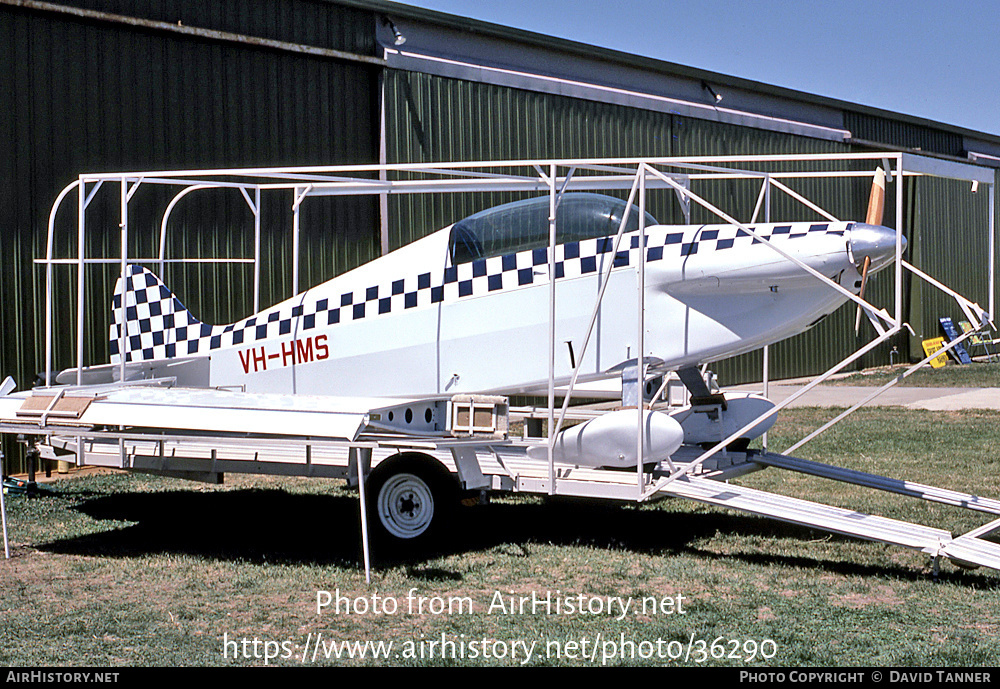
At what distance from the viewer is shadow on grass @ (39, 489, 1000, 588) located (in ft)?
25.5

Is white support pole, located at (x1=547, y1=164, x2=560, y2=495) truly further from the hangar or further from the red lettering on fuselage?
the hangar

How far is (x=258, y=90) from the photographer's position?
13.7 meters

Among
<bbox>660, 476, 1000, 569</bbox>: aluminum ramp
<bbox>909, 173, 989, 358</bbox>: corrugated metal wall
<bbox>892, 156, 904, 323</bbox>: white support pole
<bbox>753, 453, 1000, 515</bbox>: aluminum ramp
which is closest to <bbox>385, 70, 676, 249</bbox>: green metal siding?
<bbox>753, 453, 1000, 515</bbox>: aluminum ramp

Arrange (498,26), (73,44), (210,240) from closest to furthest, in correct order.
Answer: (73,44), (210,240), (498,26)

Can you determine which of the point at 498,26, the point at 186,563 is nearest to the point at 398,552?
the point at 186,563

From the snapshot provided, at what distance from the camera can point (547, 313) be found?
28.0ft

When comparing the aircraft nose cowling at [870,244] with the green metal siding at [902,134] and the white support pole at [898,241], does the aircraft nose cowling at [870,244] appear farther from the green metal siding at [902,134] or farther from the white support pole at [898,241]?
the green metal siding at [902,134]

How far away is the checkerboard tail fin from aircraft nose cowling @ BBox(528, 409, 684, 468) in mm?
4294

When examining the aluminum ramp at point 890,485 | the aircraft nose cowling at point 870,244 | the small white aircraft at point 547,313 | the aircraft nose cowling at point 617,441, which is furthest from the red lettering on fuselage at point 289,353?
the aircraft nose cowling at point 870,244

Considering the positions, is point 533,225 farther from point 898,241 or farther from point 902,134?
point 902,134

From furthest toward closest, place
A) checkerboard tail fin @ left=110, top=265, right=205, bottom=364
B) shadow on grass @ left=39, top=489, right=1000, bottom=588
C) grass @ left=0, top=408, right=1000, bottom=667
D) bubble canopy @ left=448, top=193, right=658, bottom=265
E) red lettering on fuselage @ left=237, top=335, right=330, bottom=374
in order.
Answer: checkerboard tail fin @ left=110, top=265, right=205, bottom=364 → red lettering on fuselage @ left=237, top=335, right=330, bottom=374 → bubble canopy @ left=448, top=193, right=658, bottom=265 → shadow on grass @ left=39, top=489, right=1000, bottom=588 → grass @ left=0, top=408, right=1000, bottom=667

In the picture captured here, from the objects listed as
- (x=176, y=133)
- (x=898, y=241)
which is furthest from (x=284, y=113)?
(x=898, y=241)
